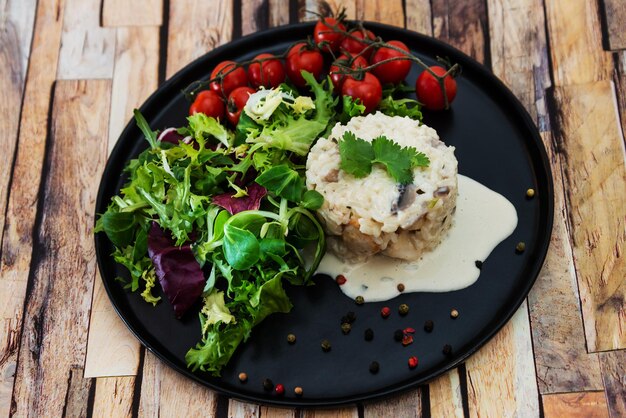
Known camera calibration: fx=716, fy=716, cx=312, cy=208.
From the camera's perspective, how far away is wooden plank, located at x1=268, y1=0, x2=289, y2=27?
4.60 metres

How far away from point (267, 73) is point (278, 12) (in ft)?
2.52

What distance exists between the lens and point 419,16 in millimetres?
4512

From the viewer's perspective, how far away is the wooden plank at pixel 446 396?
11.4 feet

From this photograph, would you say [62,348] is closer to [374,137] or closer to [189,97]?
[189,97]

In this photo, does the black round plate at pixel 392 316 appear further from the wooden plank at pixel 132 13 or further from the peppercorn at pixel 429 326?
the wooden plank at pixel 132 13

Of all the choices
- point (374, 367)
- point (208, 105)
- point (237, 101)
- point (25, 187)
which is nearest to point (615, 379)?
point (374, 367)

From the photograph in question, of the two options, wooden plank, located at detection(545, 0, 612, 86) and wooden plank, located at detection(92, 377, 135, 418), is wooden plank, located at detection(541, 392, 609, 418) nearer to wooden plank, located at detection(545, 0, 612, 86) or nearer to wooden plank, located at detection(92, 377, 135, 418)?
wooden plank, located at detection(545, 0, 612, 86)

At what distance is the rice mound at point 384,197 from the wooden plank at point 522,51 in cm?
88

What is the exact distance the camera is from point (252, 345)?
11.7ft

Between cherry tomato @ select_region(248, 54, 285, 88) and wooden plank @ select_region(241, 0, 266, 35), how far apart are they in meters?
0.59

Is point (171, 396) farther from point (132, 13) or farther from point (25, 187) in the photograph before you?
point (132, 13)

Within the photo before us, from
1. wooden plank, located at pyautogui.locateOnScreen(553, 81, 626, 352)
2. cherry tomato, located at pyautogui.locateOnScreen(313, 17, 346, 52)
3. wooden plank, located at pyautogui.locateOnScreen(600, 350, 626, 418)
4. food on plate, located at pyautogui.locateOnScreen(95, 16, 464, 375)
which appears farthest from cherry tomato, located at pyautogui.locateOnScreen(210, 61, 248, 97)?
wooden plank, located at pyautogui.locateOnScreen(600, 350, 626, 418)

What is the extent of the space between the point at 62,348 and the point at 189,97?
5.07 feet

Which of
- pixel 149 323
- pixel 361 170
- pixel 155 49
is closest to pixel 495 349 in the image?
pixel 361 170
